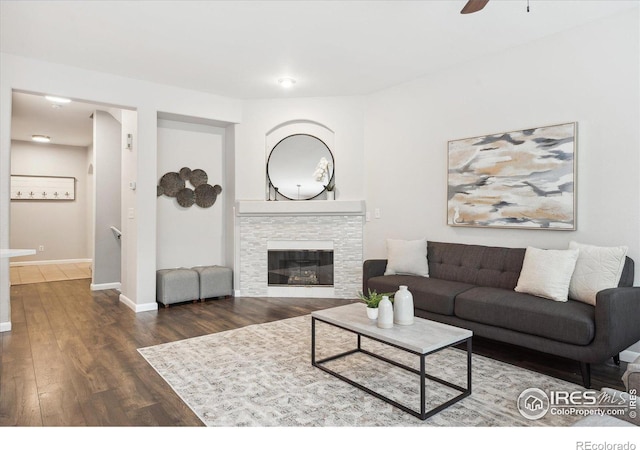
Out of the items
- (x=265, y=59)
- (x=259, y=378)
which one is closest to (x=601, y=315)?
(x=259, y=378)

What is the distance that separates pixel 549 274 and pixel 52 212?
9557 millimetres

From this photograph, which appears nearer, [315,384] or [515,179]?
[315,384]

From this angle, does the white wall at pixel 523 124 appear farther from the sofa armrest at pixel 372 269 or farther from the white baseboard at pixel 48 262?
the white baseboard at pixel 48 262

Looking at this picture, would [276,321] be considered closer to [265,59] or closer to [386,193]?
[386,193]

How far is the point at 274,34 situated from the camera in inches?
137

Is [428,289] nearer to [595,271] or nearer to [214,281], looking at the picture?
[595,271]

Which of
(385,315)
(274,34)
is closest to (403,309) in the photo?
(385,315)

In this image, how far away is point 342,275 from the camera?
5.27m

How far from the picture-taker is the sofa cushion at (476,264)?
3.51 meters

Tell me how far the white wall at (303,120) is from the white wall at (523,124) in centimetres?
19

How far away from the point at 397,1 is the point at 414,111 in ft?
5.99

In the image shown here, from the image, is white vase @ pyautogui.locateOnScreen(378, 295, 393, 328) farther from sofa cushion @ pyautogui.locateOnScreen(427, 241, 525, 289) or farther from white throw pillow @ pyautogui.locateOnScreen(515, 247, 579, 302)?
sofa cushion @ pyautogui.locateOnScreen(427, 241, 525, 289)

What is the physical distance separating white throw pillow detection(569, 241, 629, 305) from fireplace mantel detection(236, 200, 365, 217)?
269 cm

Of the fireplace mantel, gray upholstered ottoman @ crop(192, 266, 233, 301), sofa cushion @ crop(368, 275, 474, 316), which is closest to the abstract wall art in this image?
sofa cushion @ crop(368, 275, 474, 316)
